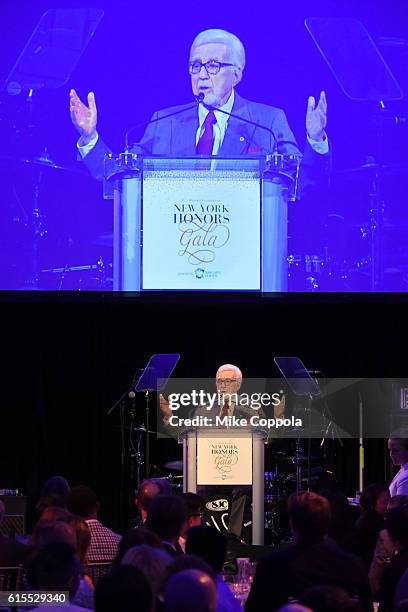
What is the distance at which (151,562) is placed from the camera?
3.52m

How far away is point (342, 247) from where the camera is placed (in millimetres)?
9438

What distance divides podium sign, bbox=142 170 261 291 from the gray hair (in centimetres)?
99

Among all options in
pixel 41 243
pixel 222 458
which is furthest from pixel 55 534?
pixel 41 243

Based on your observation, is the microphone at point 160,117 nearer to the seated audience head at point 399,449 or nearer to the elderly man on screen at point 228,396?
the elderly man on screen at point 228,396

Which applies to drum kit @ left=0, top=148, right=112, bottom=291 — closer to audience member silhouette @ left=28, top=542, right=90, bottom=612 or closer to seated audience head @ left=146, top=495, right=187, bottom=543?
seated audience head @ left=146, top=495, right=187, bottom=543

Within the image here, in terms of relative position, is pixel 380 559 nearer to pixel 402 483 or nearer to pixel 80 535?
pixel 80 535

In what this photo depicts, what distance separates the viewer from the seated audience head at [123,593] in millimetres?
2795

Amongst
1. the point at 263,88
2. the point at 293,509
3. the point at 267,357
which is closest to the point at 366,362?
the point at 267,357

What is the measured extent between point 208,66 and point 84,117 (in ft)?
3.83

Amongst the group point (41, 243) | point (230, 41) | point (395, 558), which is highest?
point (230, 41)

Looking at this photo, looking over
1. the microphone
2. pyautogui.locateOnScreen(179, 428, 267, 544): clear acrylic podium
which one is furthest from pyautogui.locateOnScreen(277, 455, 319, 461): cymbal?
the microphone

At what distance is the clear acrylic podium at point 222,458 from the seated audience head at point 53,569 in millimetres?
3741

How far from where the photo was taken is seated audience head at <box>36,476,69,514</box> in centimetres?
585

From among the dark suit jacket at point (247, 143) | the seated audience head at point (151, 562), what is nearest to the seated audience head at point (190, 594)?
the seated audience head at point (151, 562)
